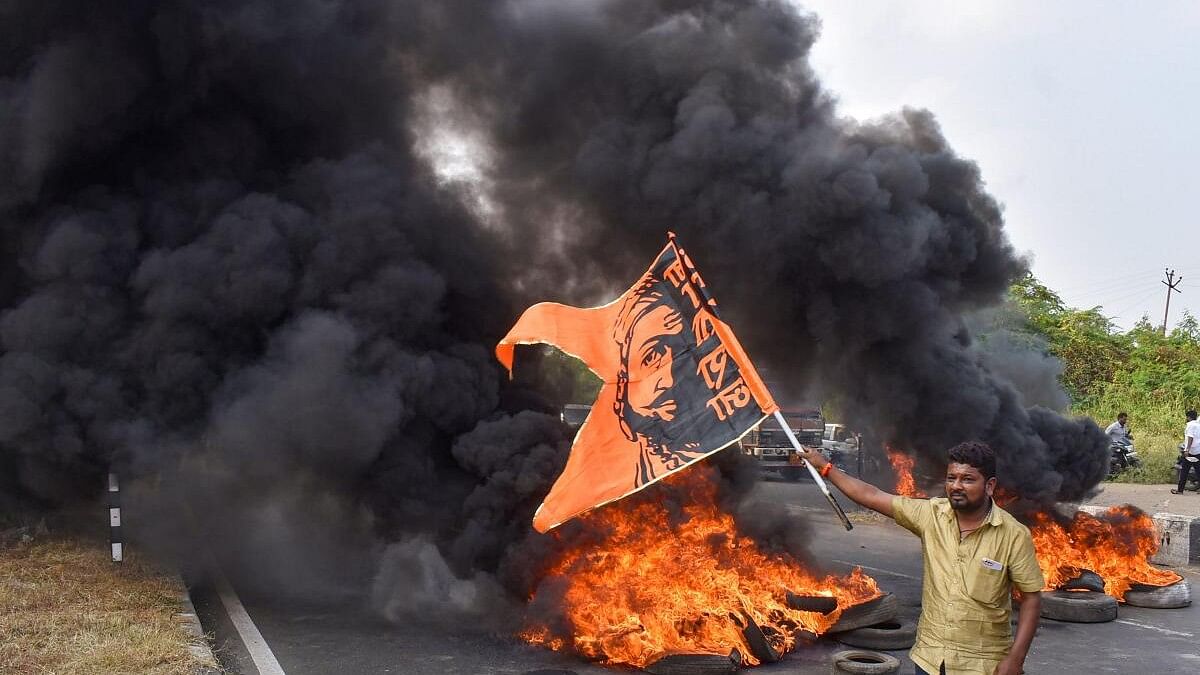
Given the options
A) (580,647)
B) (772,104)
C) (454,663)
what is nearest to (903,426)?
(772,104)

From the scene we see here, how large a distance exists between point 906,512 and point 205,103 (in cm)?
842

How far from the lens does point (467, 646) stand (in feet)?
22.6

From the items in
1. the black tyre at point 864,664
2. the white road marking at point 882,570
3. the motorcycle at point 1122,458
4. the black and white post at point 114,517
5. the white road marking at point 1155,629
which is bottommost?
the white road marking at point 1155,629

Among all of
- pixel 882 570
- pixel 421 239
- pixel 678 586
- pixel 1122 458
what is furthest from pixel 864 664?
pixel 1122 458

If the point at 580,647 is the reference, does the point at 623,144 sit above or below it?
above

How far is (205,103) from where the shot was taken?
9766 mm

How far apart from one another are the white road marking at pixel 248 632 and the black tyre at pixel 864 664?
3458 millimetres

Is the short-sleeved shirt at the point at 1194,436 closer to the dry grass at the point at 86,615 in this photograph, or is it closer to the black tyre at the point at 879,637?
the black tyre at the point at 879,637

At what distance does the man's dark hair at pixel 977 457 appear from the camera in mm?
3486

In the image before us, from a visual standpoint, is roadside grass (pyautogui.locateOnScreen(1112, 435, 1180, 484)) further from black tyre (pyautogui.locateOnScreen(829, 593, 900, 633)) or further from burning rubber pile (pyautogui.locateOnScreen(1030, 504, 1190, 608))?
black tyre (pyautogui.locateOnScreen(829, 593, 900, 633))

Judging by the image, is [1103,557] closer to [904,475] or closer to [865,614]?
[904,475]

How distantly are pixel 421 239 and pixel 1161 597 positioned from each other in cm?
735

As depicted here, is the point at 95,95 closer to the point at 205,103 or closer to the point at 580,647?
the point at 205,103

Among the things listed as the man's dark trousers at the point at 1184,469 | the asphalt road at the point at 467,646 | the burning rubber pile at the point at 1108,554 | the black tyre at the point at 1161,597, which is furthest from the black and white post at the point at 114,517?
the man's dark trousers at the point at 1184,469
